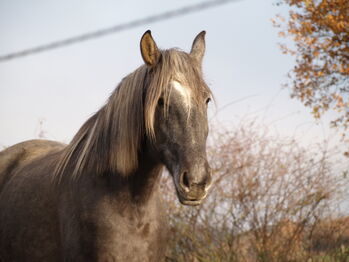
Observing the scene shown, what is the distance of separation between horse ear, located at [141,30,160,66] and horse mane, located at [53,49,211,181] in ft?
0.12

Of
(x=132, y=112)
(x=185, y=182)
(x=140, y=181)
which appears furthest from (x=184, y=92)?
(x=140, y=181)

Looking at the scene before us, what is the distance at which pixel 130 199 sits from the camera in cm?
327

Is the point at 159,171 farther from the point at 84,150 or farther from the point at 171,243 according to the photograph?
the point at 171,243

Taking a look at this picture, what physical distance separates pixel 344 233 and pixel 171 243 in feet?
7.32

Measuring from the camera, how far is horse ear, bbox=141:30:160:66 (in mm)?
3201

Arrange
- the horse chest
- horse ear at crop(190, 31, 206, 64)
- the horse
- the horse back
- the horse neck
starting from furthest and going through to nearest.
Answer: the horse back, horse ear at crop(190, 31, 206, 64), the horse neck, the horse chest, the horse

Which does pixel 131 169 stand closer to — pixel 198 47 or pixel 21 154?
pixel 198 47

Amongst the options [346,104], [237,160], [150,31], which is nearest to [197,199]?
[150,31]

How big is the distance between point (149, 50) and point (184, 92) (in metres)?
0.43

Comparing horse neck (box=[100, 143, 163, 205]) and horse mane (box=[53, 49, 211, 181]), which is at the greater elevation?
horse mane (box=[53, 49, 211, 181])

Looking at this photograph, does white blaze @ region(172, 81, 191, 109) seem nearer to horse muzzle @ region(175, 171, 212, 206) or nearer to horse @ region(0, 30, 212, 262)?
horse @ region(0, 30, 212, 262)

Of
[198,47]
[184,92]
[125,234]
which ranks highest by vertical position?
[198,47]

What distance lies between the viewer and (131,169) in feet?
10.7

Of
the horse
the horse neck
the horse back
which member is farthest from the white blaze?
the horse back
